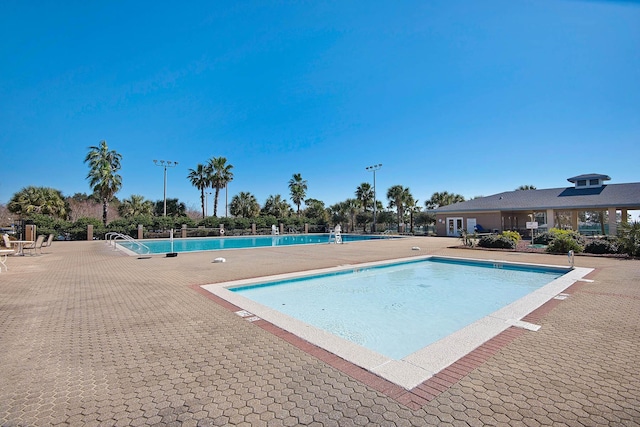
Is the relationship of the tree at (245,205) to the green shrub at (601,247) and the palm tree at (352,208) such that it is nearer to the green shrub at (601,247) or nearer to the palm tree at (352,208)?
the palm tree at (352,208)

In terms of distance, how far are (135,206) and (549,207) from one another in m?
44.8

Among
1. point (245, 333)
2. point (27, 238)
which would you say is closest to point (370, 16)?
point (245, 333)

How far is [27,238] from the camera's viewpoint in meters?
17.8

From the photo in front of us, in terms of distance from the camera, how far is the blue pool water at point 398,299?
18.1ft

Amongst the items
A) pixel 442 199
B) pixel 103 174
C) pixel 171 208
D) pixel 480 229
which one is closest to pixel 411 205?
pixel 442 199

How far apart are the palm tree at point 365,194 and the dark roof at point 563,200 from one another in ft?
41.2

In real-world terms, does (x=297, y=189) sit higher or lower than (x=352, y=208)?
higher

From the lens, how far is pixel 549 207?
2636 centimetres

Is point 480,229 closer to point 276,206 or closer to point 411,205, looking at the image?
point 411,205

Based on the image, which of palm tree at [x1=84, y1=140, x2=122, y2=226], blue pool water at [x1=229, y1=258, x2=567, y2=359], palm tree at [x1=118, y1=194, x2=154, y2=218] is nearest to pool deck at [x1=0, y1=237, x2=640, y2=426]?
blue pool water at [x1=229, y1=258, x2=567, y2=359]

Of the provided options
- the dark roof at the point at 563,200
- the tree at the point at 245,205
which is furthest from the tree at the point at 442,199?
the tree at the point at 245,205

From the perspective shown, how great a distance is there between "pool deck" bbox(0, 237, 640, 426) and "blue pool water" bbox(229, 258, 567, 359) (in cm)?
160

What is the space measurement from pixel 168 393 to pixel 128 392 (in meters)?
0.36

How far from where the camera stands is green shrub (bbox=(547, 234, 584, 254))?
14.1 m
